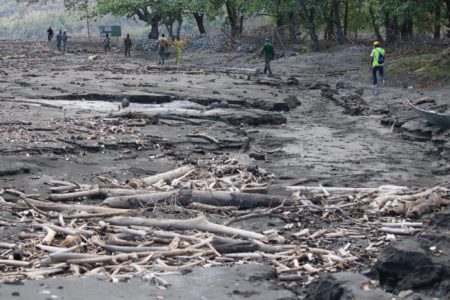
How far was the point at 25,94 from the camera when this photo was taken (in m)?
18.7

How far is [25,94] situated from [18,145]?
8.14m

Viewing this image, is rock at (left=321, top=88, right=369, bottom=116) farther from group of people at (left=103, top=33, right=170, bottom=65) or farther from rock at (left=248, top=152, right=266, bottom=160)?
group of people at (left=103, top=33, right=170, bottom=65)

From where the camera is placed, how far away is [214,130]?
14008 millimetres

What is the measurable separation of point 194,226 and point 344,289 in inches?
104

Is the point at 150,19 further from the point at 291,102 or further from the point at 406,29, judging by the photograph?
the point at 291,102

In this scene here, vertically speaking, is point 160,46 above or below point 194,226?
above

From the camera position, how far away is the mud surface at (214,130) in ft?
35.1

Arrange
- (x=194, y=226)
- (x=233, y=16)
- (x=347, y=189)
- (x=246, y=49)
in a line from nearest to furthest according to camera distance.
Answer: (x=194, y=226) < (x=347, y=189) < (x=246, y=49) < (x=233, y=16)

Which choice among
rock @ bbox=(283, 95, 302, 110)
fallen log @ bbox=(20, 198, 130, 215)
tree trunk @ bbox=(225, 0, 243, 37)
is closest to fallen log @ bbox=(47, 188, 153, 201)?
fallen log @ bbox=(20, 198, 130, 215)

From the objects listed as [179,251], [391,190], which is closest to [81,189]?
[179,251]

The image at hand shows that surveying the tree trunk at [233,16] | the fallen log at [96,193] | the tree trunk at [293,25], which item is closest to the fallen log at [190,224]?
the fallen log at [96,193]

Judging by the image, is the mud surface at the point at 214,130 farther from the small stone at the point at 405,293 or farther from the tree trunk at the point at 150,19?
the tree trunk at the point at 150,19

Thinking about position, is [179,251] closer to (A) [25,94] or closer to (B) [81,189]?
(B) [81,189]

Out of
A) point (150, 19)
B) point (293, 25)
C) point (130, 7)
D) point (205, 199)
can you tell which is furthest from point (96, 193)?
point (150, 19)
